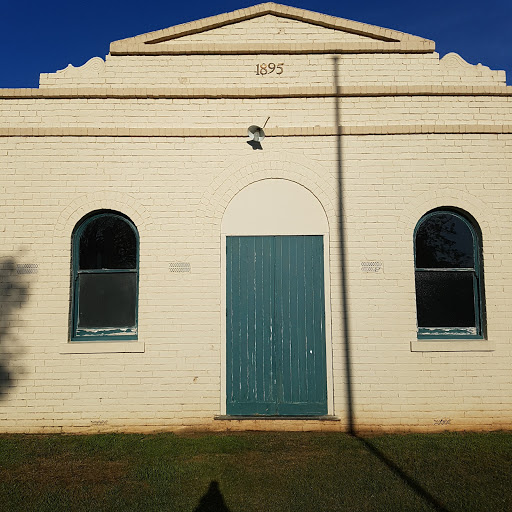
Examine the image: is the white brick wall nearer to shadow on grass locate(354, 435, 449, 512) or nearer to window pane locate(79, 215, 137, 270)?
window pane locate(79, 215, 137, 270)

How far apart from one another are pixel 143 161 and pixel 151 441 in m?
3.97

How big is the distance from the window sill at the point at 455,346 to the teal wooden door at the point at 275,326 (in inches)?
53.2

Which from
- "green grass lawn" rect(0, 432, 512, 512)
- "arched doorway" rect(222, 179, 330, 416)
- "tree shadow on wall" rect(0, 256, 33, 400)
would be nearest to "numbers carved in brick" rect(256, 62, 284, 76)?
"arched doorway" rect(222, 179, 330, 416)

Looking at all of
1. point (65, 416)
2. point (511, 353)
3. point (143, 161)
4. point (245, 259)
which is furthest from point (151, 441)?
point (511, 353)

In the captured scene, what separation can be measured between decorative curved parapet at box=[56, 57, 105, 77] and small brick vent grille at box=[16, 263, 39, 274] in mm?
2959

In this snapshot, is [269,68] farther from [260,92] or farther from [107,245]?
[107,245]

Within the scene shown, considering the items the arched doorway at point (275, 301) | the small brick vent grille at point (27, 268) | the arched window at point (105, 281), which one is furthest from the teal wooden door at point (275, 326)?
the small brick vent grille at point (27, 268)

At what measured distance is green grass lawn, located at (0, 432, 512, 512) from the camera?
4.71 meters

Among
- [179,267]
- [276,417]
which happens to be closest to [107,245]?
[179,267]

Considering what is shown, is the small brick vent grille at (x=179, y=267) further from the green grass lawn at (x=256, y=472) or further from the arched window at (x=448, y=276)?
the arched window at (x=448, y=276)

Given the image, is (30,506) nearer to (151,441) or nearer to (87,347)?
(151,441)

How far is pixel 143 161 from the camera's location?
7.44 m

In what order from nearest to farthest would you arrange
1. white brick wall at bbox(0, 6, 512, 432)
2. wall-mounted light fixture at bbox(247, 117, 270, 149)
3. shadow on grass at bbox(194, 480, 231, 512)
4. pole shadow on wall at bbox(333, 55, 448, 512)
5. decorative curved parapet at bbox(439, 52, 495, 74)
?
shadow on grass at bbox(194, 480, 231, 512), pole shadow on wall at bbox(333, 55, 448, 512), white brick wall at bbox(0, 6, 512, 432), wall-mounted light fixture at bbox(247, 117, 270, 149), decorative curved parapet at bbox(439, 52, 495, 74)

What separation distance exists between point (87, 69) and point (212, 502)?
251 inches
